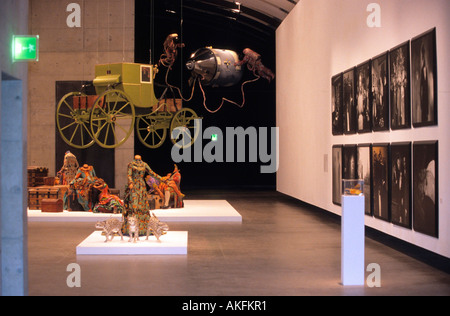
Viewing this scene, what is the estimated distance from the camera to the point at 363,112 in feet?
32.9

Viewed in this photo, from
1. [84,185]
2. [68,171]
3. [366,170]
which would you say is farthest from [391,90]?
[68,171]

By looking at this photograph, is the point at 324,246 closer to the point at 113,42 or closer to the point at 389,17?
the point at 389,17

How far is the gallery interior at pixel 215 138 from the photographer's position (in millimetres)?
6121

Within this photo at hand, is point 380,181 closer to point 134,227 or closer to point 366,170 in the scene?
point 366,170

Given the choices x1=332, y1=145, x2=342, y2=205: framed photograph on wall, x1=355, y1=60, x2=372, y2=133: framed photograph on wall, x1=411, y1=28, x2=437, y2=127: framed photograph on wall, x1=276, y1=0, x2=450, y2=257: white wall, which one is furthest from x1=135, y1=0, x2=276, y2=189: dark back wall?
x1=411, y1=28, x2=437, y2=127: framed photograph on wall

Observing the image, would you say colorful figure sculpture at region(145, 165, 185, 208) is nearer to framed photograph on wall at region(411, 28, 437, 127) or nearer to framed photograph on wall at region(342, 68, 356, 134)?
framed photograph on wall at region(342, 68, 356, 134)

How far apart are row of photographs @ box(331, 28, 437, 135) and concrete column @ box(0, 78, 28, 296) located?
182 inches

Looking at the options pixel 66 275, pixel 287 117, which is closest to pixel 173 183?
pixel 287 117

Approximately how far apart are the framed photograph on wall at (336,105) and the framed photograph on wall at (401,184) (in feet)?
9.01

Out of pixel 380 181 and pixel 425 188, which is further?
pixel 380 181

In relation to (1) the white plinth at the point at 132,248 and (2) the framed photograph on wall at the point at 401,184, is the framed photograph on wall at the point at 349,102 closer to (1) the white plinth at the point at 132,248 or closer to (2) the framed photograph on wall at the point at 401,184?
(2) the framed photograph on wall at the point at 401,184

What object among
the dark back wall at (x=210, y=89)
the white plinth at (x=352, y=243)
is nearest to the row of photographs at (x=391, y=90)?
the white plinth at (x=352, y=243)

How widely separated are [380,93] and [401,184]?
5.08ft

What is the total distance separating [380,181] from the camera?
9.23 metres
